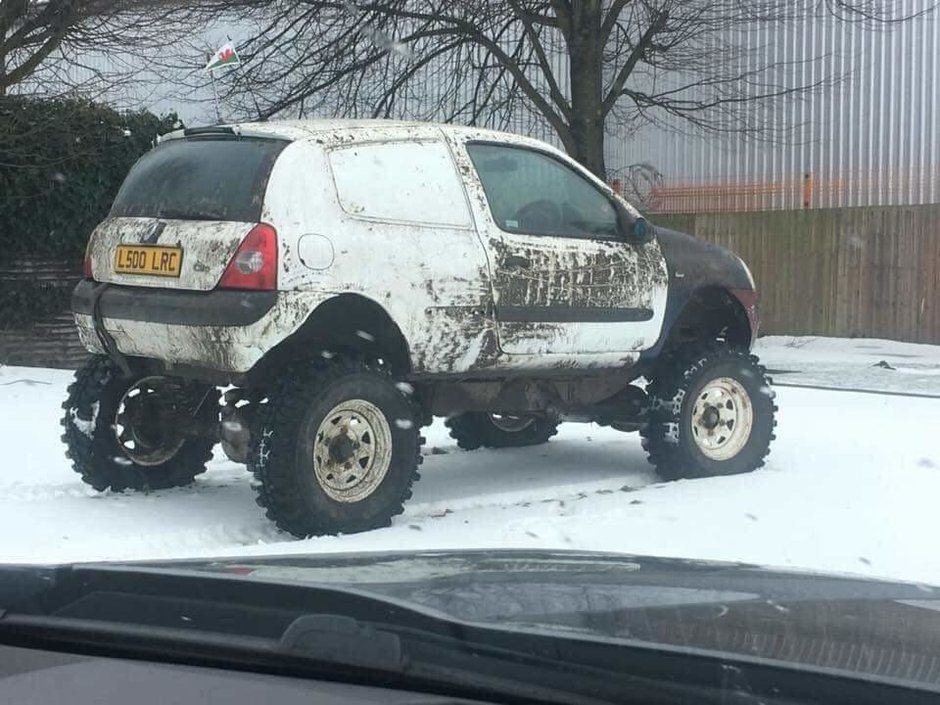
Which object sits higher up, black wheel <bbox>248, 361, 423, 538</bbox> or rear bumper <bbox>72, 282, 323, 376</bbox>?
rear bumper <bbox>72, 282, 323, 376</bbox>

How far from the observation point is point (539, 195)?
651cm

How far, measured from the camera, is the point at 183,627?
2.00 meters

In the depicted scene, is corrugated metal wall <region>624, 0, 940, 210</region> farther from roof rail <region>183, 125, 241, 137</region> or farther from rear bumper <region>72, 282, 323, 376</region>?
rear bumper <region>72, 282, 323, 376</region>

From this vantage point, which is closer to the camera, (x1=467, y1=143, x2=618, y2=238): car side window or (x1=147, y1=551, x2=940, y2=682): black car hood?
(x1=147, y1=551, x2=940, y2=682): black car hood

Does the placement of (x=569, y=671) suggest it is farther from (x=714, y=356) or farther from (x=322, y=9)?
(x=322, y=9)

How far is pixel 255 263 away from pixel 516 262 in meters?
1.43

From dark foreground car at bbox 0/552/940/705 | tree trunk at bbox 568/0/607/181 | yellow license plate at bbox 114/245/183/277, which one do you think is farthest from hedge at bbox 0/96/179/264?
dark foreground car at bbox 0/552/940/705

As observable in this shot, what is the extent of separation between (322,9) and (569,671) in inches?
624

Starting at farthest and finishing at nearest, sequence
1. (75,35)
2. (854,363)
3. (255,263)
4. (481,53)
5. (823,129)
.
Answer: (823,129)
(481,53)
(854,363)
(75,35)
(255,263)

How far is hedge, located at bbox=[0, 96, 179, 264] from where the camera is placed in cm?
1248

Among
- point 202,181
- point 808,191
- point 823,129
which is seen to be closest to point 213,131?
point 202,181

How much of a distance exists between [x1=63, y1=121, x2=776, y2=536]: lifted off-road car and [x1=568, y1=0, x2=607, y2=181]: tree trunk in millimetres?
10160

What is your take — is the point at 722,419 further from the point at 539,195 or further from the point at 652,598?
the point at 652,598

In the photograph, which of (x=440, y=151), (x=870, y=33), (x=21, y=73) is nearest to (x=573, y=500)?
(x=440, y=151)
